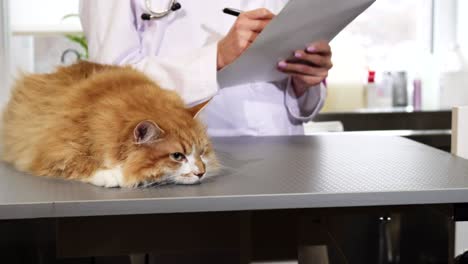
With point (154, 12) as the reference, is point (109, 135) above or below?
below

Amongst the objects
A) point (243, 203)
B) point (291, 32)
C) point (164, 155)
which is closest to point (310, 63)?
point (291, 32)

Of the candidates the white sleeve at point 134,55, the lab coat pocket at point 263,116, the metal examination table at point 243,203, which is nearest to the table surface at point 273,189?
the metal examination table at point 243,203

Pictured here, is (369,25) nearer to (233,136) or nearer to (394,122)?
(394,122)

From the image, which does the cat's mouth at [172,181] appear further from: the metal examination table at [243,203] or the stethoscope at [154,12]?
the stethoscope at [154,12]

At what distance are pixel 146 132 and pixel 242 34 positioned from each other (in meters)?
0.39

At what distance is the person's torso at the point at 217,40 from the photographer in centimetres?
156

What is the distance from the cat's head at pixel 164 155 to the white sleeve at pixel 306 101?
1.88 feet

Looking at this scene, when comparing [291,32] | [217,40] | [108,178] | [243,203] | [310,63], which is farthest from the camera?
[217,40]

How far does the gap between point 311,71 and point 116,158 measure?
1.84 ft

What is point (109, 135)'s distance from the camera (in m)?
1.03

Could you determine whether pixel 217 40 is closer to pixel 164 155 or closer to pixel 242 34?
pixel 242 34

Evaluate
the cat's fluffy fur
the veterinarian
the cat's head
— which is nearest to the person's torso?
the veterinarian

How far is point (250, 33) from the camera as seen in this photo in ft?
4.33

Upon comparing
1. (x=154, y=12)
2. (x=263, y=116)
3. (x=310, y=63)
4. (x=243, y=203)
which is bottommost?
(x=243, y=203)
